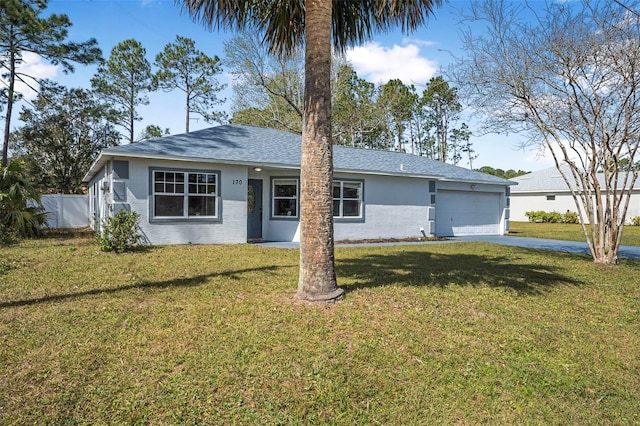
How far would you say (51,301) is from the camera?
225 inches

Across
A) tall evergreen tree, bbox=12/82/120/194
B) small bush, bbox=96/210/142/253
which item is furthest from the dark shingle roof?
tall evergreen tree, bbox=12/82/120/194

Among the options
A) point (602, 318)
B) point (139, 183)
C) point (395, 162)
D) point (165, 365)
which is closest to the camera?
point (165, 365)

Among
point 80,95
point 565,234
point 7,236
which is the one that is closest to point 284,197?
point 7,236

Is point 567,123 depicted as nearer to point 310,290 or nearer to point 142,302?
point 310,290

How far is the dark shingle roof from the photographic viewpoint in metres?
12.2

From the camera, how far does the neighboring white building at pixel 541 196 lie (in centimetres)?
3083

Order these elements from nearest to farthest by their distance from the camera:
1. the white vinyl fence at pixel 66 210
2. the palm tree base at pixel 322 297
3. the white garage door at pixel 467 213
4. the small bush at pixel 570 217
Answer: the palm tree base at pixel 322 297 < the white garage door at pixel 467 213 < the white vinyl fence at pixel 66 210 < the small bush at pixel 570 217

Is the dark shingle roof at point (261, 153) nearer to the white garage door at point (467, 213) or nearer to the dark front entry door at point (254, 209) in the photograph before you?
the white garage door at point (467, 213)

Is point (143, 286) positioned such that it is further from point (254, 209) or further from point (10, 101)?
point (10, 101)

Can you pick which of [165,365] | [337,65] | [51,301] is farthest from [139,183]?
[337,65]

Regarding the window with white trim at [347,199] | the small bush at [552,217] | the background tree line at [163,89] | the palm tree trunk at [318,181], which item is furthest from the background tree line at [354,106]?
the small bush at [552,217]

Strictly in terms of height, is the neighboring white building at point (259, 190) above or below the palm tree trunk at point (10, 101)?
below

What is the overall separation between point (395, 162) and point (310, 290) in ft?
43.3

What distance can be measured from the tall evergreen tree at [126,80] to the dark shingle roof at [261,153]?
53.3 feet
